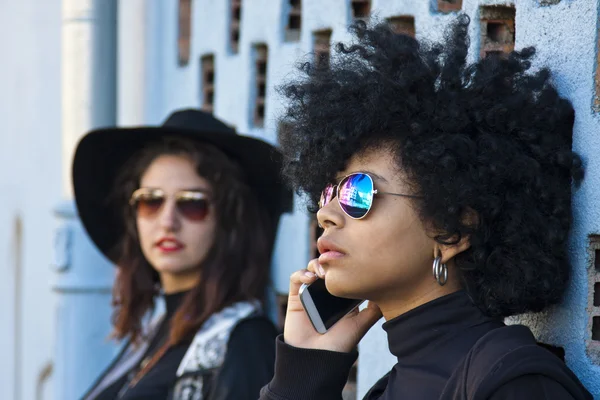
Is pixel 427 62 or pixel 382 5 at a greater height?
pixel 382 5

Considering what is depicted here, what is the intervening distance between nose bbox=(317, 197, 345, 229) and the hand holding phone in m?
0.18

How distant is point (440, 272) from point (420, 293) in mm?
68

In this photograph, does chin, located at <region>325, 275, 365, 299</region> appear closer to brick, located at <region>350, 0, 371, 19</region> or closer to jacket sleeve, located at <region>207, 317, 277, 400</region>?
jacket sleeve, located at <region>207, 317, 277, 400</region>

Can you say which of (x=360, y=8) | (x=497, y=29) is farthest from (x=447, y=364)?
(x=360, y=8)

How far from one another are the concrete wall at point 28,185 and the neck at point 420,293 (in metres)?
3.83

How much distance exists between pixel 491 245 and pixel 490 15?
74cm

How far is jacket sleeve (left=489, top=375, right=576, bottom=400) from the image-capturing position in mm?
1904

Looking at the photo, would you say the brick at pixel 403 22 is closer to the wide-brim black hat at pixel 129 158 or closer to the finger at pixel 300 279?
the wide-brim black hat at pixel 129 158

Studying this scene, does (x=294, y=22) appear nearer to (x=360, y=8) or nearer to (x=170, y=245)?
(x=360, y=8)

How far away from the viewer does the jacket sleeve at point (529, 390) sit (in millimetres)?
1904

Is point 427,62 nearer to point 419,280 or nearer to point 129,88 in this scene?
point 419,280

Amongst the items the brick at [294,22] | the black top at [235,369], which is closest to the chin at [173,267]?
the black top at [235,369]

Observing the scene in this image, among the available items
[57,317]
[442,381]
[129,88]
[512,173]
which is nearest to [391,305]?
[442,381]

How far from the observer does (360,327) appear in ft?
8.05
